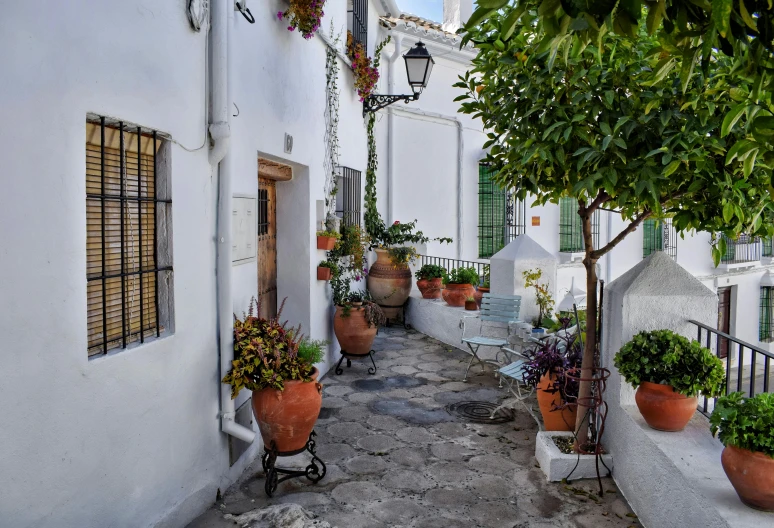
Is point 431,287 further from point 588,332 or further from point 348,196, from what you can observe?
point 588,332

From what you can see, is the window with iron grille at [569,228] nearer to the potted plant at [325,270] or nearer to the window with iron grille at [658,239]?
the window with iron grille at [658,239]

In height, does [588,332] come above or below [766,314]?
above

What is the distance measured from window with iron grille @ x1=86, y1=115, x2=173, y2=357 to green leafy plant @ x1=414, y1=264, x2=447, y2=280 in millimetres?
Result: 6664

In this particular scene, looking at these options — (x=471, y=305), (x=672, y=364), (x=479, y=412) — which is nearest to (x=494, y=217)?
(x=471, y=305)

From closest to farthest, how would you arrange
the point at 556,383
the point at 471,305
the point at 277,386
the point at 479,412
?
1. the point at 277,386
2. the point at 556,383
3. the point at 479,412
4. the point at 471,305

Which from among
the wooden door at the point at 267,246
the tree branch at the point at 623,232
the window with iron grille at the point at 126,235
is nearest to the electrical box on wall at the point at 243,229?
the window with iron grille at the point at 126,235

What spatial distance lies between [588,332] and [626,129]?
1721mm

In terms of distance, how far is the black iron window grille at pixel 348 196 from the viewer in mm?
8453

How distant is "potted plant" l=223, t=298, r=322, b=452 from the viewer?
4.34 metres

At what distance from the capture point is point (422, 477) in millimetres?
4730

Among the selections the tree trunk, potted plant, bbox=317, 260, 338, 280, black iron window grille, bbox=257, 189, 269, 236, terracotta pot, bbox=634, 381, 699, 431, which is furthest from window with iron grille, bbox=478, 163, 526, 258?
terracotta pot, bbox=634, 381, 699, 431

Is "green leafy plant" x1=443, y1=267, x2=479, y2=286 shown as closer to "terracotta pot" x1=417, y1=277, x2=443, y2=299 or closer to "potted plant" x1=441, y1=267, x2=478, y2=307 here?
"potted plant" x1=441, y1=267, x2=478, y2=307

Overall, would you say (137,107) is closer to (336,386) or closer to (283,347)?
(283,347)

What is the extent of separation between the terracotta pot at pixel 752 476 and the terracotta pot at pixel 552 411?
205 centimetres
